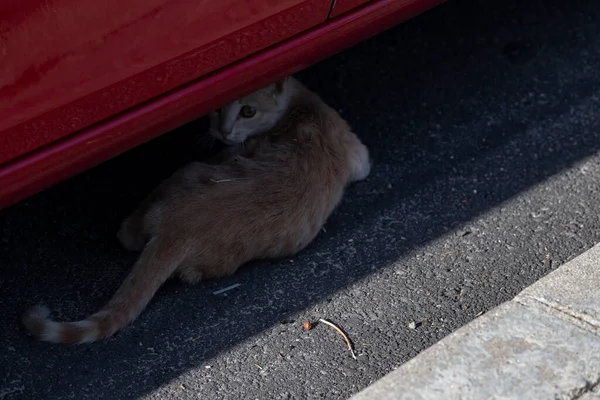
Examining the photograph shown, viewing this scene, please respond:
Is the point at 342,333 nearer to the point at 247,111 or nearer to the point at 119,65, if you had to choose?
the point at 119,65

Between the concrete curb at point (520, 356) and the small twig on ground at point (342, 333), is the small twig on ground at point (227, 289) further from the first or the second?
the concrete curb at point (520, 356)

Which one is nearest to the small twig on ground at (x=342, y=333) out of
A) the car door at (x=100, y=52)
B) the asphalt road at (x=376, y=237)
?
the asphalt road at (x=376, y=237)

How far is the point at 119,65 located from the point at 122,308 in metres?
0.86

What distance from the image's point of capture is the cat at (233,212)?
309cm

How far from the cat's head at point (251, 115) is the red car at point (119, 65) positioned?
823 mm

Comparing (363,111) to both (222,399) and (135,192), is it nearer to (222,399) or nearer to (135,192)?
(135,192)

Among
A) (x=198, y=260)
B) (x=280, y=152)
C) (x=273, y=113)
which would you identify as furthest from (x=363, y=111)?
(x=198, y=260)

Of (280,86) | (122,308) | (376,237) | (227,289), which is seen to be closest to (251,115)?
(280,86)

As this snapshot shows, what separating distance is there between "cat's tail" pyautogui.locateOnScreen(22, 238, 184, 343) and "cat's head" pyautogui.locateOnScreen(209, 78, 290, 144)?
101 cm

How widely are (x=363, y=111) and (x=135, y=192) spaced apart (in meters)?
1.27

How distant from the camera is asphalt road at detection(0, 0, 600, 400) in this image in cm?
296

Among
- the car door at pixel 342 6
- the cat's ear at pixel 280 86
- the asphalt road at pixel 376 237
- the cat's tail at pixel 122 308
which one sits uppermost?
the car door at pixel 342 6

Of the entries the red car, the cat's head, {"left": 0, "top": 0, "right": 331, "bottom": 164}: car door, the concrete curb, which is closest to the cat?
the cat's head

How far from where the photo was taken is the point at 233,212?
3.29 metres
